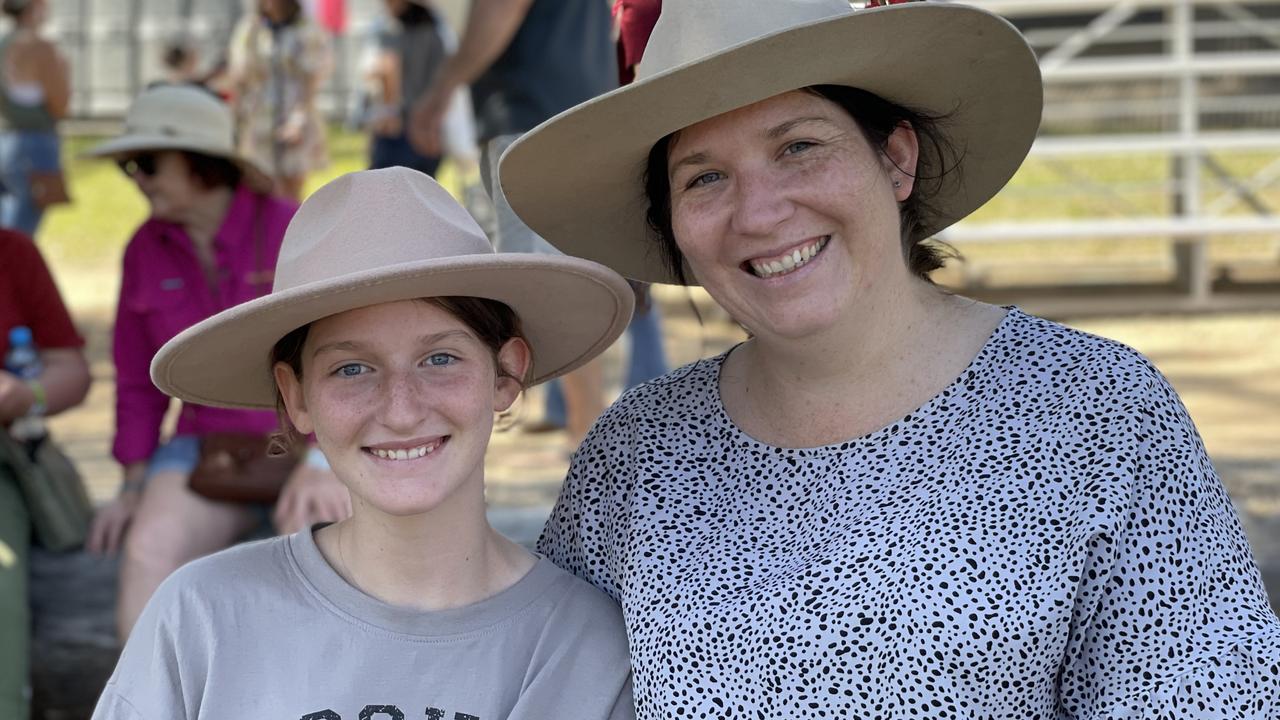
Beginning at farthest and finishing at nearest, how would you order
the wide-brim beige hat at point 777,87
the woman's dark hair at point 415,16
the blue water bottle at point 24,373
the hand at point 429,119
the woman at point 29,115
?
the woman's dark hair at point 415,16
the woman at point 29,115
the hand at point 429,119
the blue water bottle at point 24,373
the wide-brim beige hat at point 777,87

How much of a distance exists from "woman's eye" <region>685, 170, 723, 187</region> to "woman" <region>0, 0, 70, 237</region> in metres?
6.02

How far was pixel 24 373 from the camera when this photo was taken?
3398 millimetres

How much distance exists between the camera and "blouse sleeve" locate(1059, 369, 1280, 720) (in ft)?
5.98

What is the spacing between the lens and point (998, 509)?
Result: 1.92 m

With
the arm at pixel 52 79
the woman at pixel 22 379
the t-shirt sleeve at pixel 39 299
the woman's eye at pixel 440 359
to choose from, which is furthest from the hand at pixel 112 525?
the arm at pixel 52 79

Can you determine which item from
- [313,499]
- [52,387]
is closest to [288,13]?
[52,387]

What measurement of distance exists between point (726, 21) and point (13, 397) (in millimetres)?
2036

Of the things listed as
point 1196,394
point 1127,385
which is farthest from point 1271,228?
point 1127,385

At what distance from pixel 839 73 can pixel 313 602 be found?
101 centimetres

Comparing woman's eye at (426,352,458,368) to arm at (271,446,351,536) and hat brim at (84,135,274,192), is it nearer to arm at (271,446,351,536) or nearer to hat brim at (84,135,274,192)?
arm at (271,446,351,536)

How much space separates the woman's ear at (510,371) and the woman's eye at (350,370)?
0.21 meters

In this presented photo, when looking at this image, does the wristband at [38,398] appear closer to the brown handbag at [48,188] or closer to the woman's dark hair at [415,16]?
the brown handbag at [48,188]

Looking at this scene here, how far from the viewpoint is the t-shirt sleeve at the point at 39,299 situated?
3.42 m

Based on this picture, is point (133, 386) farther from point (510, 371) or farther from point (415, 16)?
point (415, 16)
